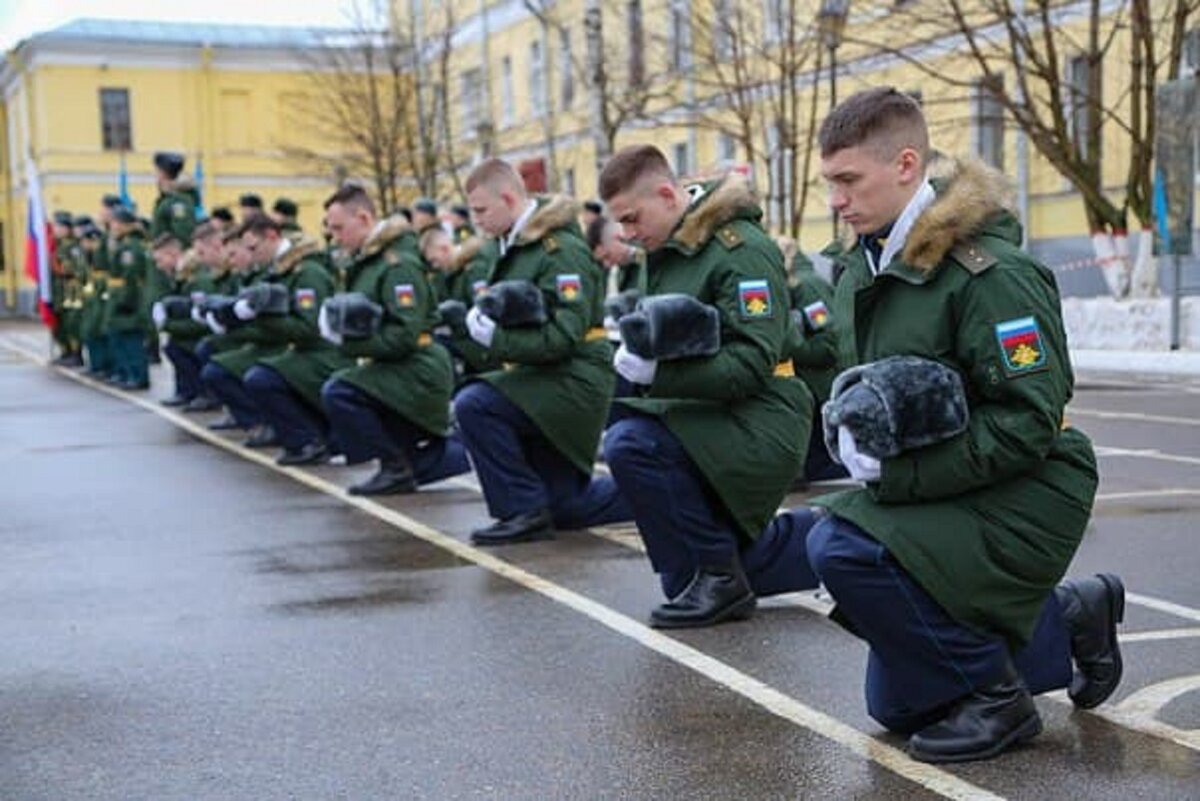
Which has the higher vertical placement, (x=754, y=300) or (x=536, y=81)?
(x=536, y=81)

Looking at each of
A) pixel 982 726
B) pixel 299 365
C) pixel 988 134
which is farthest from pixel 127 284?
pixel 982 726

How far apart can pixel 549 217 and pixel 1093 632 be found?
4.31 m

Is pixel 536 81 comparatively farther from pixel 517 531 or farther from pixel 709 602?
pixel 709 602

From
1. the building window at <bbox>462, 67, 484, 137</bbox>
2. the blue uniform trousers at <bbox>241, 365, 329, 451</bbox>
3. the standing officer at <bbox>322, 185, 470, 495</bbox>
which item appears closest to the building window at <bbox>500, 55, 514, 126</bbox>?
the building window at <bbox>462, 67, 484, 137</bbox>

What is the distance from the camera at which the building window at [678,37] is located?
1339 inches

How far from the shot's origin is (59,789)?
500cm

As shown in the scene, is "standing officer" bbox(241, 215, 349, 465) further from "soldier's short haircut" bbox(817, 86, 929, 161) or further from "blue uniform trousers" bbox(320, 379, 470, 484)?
"soldier's short haircut" bbox(817, 86, 929, 161)

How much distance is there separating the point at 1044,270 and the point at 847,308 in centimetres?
60

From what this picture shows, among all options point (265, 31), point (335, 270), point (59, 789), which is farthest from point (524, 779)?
point (265, 31)

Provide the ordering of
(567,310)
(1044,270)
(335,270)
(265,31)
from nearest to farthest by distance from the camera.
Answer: (1044,270)
(567,310)
(335,270)
(265,31)

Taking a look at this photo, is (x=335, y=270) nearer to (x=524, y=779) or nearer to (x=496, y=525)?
(x=496, y=525)

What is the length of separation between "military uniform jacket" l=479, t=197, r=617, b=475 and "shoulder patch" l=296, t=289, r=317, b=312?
386 cm

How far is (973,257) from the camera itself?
15.8 feet

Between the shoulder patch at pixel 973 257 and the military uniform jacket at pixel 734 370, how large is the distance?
6.16 feet
